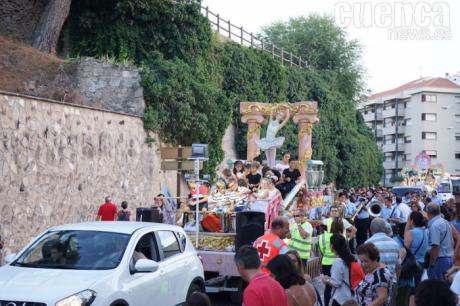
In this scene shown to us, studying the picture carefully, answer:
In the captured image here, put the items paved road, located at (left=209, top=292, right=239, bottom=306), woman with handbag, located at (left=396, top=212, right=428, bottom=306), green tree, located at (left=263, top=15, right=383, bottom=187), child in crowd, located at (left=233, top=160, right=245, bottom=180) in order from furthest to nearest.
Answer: green tree, located at (left=263, top=15, right=383, bottom=187), child in crowd, located at (left=233, top=160, right=245, bottom=180), paved road, located at (left=209, top=292, right=239, bottom=306), woman with handbag, located at (left=396, top=212, right=428, bottom=306)

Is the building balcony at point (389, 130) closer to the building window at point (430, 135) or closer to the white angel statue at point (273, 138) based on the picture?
the building window at point (430, 135)

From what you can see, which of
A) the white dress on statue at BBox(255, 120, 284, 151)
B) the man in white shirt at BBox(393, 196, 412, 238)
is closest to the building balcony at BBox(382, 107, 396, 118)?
the white dress on statue at BBox(255, 120, 284, 151)

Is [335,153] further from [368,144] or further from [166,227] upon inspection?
[166,227]

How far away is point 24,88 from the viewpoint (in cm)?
2433

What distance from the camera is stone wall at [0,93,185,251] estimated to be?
17.0m

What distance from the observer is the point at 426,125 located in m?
93.9

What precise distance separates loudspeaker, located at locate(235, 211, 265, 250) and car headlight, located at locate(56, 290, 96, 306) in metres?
5.47

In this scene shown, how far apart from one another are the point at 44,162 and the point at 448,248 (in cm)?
1154

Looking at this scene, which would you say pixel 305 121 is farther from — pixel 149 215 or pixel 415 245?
pixel 415 245

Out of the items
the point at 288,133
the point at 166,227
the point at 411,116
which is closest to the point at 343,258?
the point at 166,227

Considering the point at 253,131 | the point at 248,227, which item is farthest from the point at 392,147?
the point at 248,227

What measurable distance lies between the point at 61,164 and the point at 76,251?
11.1 metres

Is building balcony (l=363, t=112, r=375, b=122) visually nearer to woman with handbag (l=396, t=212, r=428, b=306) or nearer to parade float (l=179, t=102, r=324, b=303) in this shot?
parade float (l=179, t=102, r=324, b=303)

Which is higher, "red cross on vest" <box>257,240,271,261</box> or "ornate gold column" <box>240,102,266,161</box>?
"ornate gold column" <box>240,102,266,161</box>
